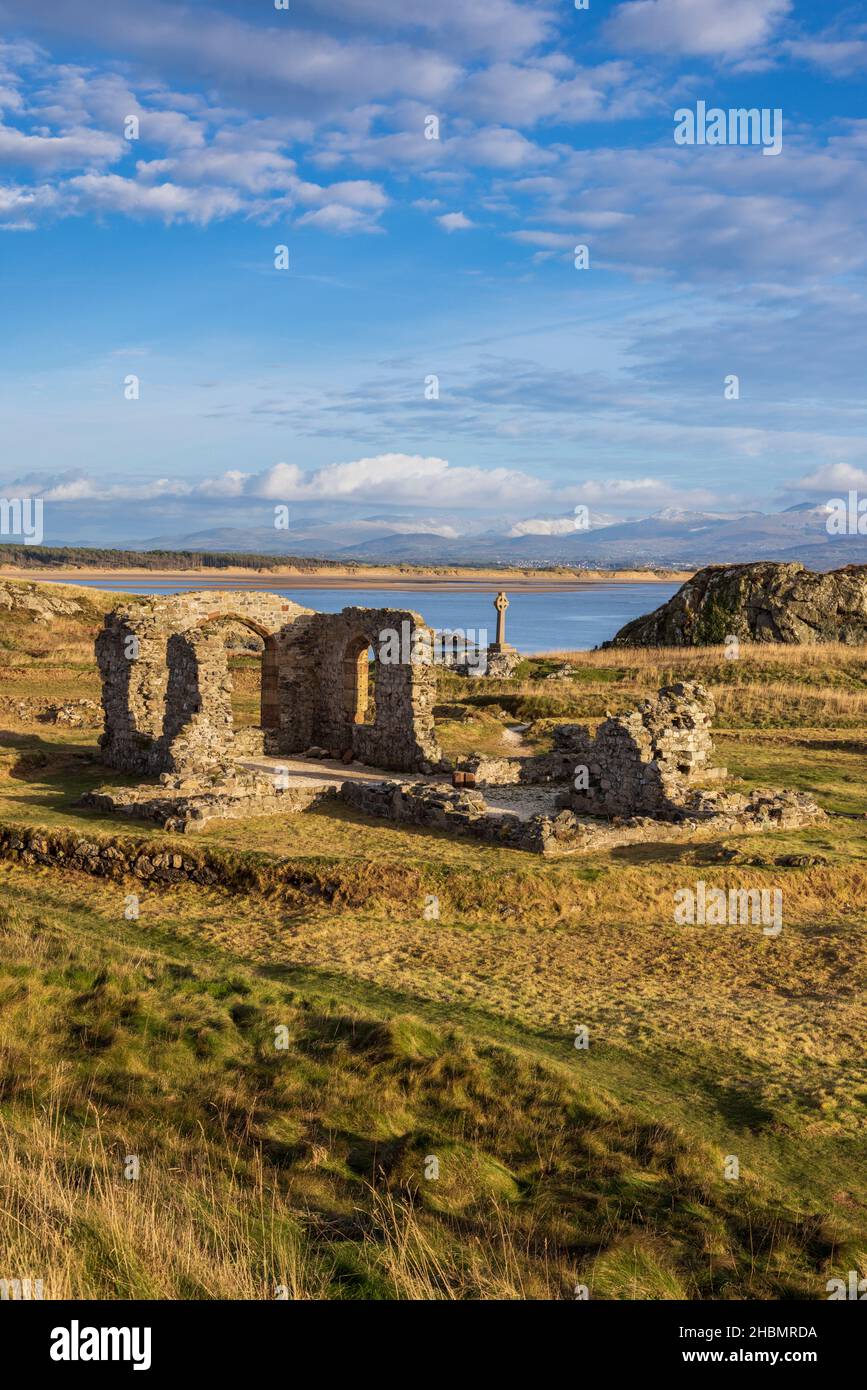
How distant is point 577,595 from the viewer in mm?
182000

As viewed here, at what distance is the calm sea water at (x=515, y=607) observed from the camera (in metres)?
88.1

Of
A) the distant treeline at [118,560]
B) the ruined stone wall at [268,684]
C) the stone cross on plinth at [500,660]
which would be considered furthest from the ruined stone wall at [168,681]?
the distant treeline at [118,560]

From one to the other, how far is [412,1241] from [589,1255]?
1.11 metres

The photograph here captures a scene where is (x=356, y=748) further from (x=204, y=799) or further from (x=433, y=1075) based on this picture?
(x=433, y=1075)

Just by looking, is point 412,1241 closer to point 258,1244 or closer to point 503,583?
point 258,1244

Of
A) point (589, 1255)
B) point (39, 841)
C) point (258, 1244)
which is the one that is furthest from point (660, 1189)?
point (39, 841)

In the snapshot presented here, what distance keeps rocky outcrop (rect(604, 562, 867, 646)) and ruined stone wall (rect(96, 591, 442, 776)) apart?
2678cm

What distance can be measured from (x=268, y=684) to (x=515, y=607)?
113887 mm

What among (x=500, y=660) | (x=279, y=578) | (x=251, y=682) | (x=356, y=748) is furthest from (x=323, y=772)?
(x=279, y=578)

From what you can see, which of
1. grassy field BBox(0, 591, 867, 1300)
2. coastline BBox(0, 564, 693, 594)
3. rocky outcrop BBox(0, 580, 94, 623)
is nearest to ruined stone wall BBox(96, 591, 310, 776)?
grassy field BBox(0, 591, 867, 1300)

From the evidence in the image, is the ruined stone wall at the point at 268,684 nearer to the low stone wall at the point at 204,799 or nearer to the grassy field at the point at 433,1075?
the low stone wall at the point at 204,799

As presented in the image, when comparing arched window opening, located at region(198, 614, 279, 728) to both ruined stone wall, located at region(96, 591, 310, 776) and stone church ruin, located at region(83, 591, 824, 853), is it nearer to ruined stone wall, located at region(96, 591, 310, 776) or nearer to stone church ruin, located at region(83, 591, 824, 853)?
stone church ruin, located at region(83, 591, 824, 853)

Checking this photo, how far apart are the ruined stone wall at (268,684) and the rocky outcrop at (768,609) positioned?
26.8 m

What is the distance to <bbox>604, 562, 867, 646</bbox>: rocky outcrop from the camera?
48.0 m
